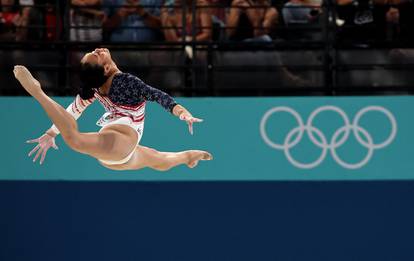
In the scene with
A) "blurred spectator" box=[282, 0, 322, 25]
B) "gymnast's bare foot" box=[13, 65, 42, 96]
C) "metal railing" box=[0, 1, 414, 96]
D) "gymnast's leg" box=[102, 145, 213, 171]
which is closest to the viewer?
"gymnast's bare foot" box=[13, 65, 42, 96]

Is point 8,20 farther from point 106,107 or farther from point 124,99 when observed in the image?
point 124,99

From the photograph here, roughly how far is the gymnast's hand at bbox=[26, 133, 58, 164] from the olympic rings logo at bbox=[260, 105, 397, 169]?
172cm

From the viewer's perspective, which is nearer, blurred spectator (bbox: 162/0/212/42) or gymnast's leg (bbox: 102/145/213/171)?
gymnast's leg (bbox: 102/145/213/171)

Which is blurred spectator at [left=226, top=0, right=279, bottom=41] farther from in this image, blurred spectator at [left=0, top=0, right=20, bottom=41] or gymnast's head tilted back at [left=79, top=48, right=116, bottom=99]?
blurred spectator at [left=0, top=0, right=20, bottom=41]

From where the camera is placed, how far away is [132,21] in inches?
392

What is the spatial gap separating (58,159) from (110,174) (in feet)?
1.43

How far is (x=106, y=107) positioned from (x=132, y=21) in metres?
1.38

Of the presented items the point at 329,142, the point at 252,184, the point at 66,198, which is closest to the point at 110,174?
the point at 66,198

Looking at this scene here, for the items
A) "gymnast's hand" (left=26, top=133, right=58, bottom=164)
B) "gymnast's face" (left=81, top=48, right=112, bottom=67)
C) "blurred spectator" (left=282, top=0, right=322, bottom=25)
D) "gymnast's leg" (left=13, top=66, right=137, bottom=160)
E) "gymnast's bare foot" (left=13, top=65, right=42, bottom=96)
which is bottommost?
"gymnast's hand" (left=26, top=133, right=58, bottom=164)

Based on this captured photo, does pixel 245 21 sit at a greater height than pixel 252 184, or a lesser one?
greater

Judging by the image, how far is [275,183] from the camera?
31.2ft

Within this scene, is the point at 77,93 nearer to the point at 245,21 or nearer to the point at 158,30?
the point at 158,30

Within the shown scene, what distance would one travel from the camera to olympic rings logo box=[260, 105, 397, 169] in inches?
374

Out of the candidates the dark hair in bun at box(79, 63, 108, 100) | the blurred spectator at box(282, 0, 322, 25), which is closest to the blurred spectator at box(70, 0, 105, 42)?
the dark hair in bun at box(79, 63, 108, 100)
